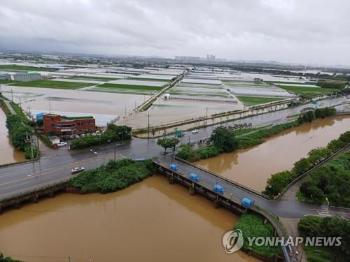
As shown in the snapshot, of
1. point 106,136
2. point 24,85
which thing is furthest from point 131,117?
point 24,85

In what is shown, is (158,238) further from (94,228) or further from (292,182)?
(292,182)

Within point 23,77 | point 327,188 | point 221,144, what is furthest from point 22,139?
point 23,77

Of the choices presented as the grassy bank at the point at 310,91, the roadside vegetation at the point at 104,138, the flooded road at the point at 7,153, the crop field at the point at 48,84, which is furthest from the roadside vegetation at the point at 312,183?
the crop field at the point at 48,84

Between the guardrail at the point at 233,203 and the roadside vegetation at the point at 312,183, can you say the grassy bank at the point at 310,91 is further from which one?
the guardrail at the point at 233,203

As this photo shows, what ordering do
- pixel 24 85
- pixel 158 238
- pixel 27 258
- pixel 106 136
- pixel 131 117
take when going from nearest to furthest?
pixel 27 258, pixel 158 238, pixel 106 136, pixel 131 117, pixel 24 85

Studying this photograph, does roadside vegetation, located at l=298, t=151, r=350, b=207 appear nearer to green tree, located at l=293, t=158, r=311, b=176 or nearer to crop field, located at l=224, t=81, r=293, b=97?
green tree, located at l=293, t=158, r=311, b=176

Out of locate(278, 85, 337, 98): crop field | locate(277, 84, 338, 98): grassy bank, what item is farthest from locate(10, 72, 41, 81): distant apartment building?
locate(278, 85, 337, 98): crop field
